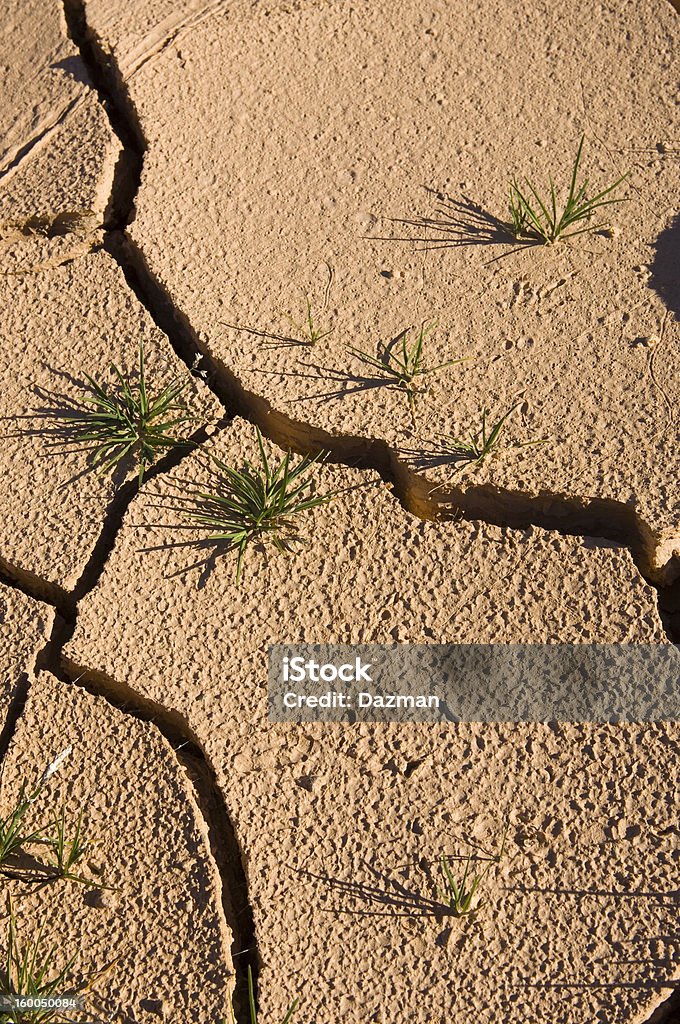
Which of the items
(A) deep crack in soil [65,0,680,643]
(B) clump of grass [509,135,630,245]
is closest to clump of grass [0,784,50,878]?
(A) deep crack in soil [65,0,680,643]

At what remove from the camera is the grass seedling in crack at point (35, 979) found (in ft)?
5.77

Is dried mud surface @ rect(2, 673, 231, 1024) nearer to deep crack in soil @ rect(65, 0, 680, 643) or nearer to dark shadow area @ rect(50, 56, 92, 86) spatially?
deep crack in soil @ rect(65, 0, 680, 643)

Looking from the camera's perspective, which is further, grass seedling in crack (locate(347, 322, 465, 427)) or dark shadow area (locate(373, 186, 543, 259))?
dark shadow area (locate(373, 186, 543, 259))

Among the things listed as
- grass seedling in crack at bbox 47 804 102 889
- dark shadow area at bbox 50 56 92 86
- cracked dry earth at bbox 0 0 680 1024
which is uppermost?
dark shadow area at bbox 50 56 92 86

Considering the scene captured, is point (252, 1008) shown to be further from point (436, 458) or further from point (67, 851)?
point (436, 458)

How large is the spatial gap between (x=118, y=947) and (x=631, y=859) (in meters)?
0.89

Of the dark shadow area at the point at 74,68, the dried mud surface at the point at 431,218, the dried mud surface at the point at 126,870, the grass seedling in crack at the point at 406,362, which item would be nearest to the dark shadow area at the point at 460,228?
the dried mud surface at the point at 431,218

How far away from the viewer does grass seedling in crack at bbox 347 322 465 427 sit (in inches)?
90.0

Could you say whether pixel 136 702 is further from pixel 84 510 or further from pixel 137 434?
pixel 137 434

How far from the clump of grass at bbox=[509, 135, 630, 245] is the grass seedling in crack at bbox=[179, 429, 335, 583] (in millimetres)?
757

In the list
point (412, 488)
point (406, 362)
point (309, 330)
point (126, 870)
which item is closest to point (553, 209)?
point (406, 362)

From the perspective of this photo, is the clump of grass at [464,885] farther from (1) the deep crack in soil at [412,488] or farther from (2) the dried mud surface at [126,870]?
(1) the deep crack in soil at [412,488]

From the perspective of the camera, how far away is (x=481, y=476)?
2172mm

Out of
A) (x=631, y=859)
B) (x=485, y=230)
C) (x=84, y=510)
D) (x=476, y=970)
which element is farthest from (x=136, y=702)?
(x=485, y=230)
